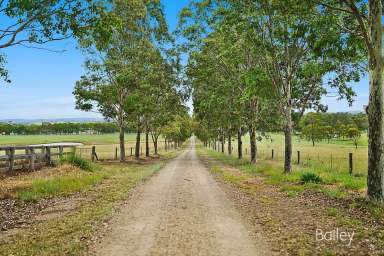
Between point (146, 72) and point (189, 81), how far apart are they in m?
8.11

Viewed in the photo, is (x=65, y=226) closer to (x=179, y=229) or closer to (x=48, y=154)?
(x=179, y=229)

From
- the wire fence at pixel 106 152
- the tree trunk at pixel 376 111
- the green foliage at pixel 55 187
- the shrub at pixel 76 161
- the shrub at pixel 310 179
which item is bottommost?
the wire fence at pixel 106 152

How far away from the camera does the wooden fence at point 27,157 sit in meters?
19.1

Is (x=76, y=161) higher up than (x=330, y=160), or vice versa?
(x=76, y=161)

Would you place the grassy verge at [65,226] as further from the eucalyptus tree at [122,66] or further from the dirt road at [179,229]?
the eucalyptus tree at [122,66]

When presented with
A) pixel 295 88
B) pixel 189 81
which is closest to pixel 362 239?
pixel 295 88

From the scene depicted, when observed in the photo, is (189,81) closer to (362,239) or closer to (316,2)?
(316,2)

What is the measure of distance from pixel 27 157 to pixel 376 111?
17532mm

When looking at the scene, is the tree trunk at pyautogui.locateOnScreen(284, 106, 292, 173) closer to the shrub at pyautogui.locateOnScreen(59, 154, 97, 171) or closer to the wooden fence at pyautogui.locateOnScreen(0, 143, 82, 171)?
the shrub at pyautogui.locateOnScreen(59, 154, 97, 171)

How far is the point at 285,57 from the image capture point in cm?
2325

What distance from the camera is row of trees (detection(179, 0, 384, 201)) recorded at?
12.0 meters

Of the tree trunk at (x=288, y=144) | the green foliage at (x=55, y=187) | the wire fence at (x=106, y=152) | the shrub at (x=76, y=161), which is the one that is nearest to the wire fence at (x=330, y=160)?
the tree trunk at (x=288, y=144)

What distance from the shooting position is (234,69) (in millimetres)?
34375

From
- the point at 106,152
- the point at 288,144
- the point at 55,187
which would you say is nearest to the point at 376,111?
the point at 288,144
